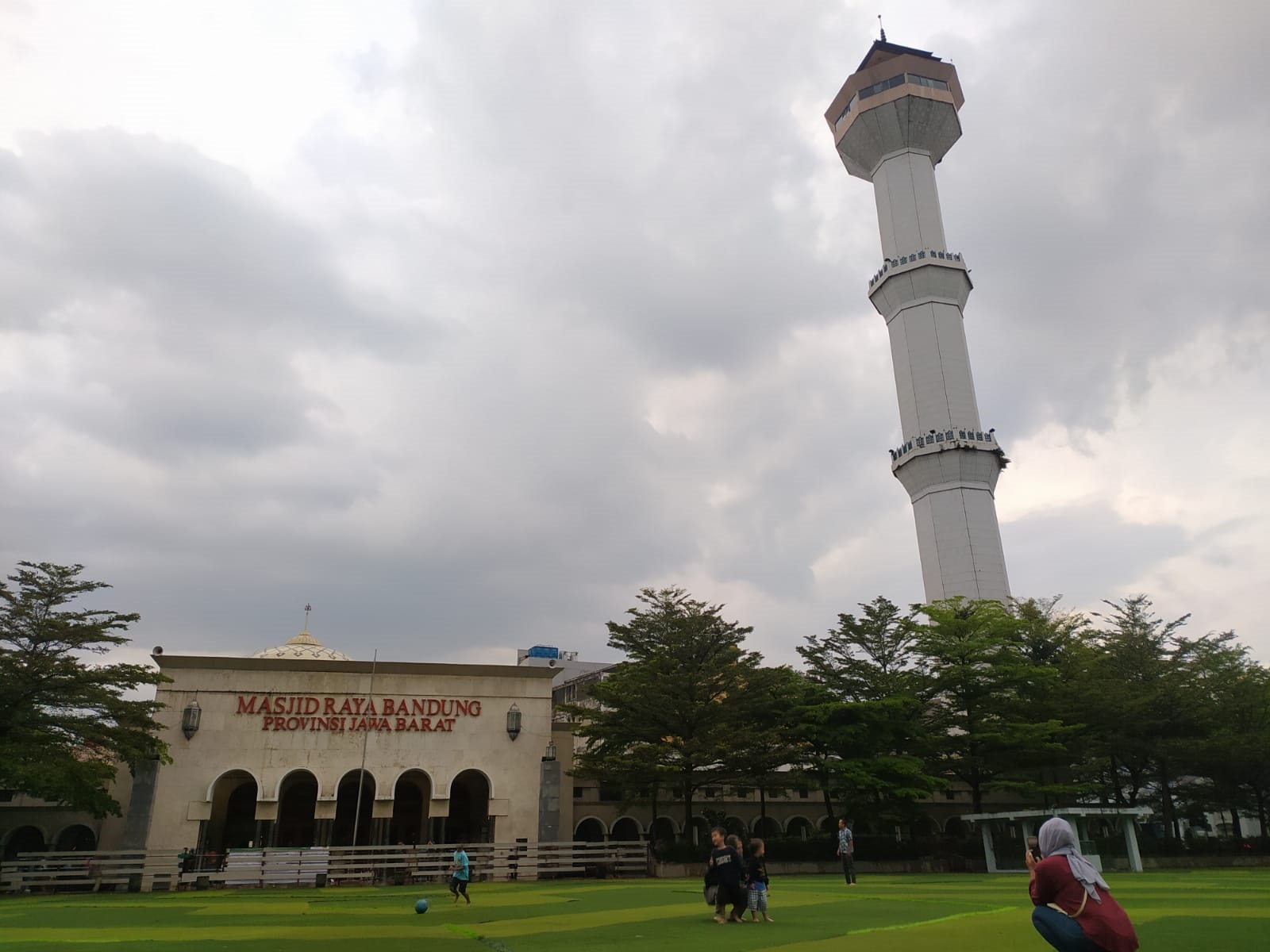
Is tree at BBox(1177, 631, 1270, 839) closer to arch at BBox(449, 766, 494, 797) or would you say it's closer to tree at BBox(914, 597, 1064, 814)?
tree at BBox(914, 597, 1064, 814)

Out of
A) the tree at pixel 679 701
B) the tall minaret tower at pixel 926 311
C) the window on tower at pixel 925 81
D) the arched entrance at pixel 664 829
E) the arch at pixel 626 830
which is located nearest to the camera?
the tree at pixel 679 701

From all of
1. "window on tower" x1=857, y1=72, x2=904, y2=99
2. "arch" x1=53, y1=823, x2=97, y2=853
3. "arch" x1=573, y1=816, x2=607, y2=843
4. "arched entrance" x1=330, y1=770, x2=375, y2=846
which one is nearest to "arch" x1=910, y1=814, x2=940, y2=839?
"arch" x1=573, y1=816, x2=607, y2=843

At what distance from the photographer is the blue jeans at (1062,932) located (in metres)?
5.01

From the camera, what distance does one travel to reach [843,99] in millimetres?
70062

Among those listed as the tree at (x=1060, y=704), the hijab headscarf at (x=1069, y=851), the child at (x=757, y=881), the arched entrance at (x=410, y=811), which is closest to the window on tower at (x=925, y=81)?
the tree at (x=1060, y=704)

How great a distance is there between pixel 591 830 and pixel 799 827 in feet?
40.5

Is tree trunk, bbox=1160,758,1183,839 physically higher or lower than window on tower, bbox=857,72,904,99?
lower

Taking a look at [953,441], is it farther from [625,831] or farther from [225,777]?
[225,777]

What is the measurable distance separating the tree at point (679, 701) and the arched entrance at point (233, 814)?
48.5 ft

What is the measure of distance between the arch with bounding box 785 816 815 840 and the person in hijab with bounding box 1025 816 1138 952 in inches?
1710

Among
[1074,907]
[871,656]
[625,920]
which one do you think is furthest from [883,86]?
[1074,907]

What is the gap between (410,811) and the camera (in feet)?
133

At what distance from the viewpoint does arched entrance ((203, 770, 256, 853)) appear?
35.5 meters

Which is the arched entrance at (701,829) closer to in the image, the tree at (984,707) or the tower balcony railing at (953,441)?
the tree at (984,707)
